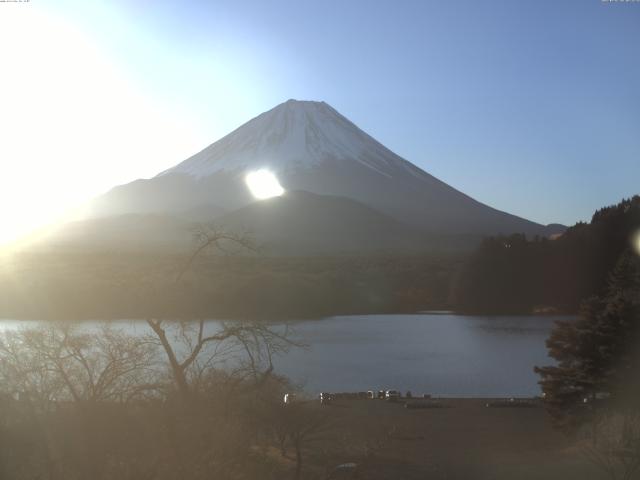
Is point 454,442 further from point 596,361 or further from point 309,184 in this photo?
point 309,184

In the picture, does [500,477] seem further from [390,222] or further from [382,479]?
[390,222]

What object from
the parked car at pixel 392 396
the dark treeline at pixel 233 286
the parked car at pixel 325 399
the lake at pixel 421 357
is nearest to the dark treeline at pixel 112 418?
the dark treeline at pixel 233 286

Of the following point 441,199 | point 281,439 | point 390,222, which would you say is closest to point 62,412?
point 281,439

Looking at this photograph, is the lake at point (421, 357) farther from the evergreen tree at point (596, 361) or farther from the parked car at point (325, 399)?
the evergreen tree at point (596, 361)

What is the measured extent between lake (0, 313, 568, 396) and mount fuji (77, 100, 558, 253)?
38043mm

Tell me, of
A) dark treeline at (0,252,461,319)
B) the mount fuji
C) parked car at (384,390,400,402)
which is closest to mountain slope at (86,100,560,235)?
the mount fuji

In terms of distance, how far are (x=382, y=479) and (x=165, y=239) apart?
176 ft

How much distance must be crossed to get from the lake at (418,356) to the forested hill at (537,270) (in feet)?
18.0

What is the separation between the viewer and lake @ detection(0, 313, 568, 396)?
18.4 meters

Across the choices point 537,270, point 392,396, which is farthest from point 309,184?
point 392,396

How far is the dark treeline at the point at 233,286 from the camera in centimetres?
1580

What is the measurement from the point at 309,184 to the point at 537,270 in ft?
151

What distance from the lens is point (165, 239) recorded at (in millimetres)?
61406

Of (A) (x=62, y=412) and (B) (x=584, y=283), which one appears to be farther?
(B) (x=584, y=283)
